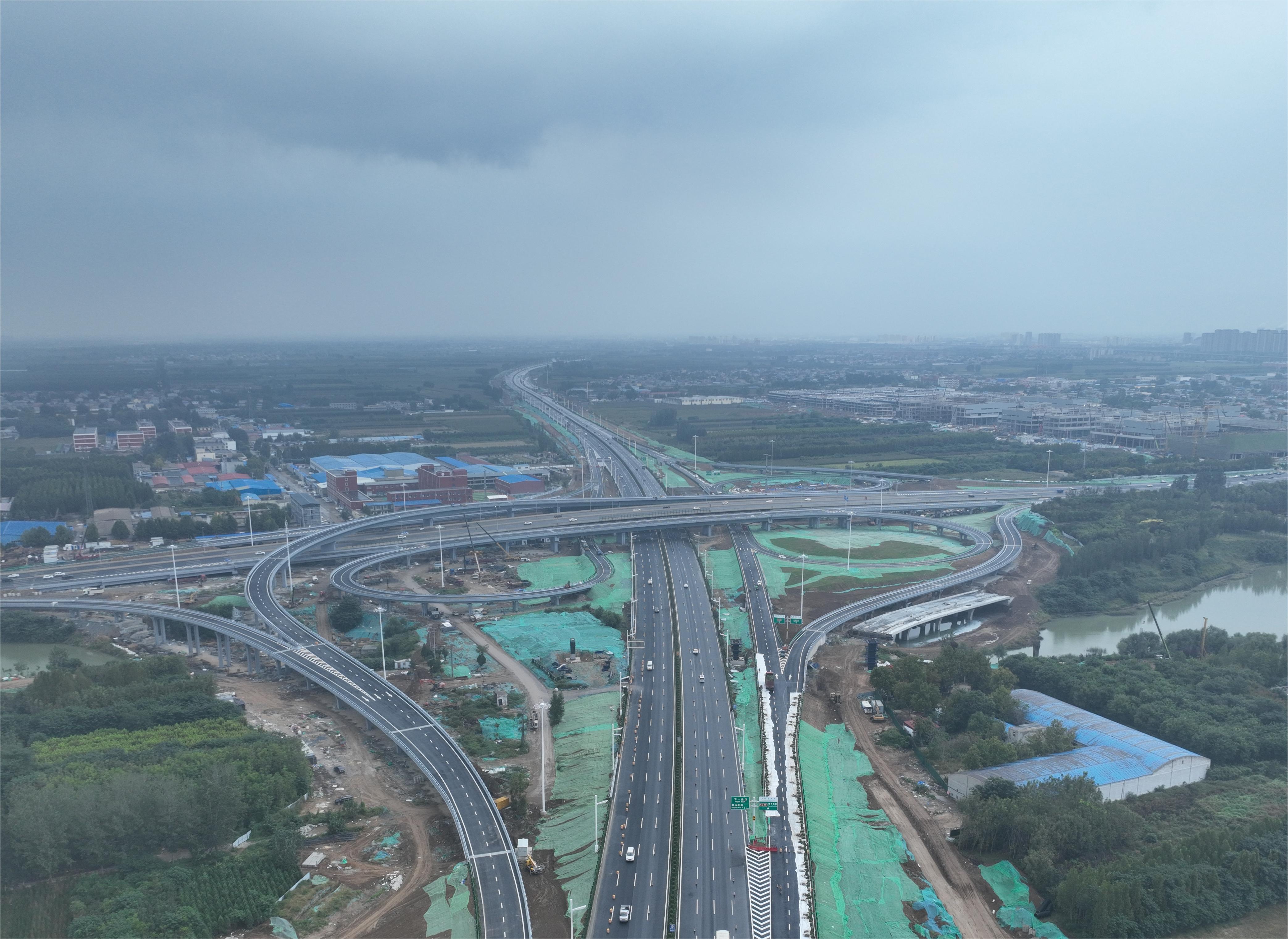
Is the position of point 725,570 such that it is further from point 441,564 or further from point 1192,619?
point 1192,619

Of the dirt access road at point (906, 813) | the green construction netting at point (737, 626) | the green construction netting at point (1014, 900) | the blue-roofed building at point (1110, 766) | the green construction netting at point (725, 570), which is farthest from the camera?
the green construction netting at point (725, 570)

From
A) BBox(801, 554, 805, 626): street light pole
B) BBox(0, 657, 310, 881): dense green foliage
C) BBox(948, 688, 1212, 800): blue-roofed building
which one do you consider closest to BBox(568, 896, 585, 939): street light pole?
BBox(0, 657, 310, 881): dense green foliage

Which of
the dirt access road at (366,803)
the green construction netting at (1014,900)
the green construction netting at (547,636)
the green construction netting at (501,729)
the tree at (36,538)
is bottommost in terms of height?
the green construction netting at (1014,900)

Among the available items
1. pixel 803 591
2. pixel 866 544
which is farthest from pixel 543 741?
pixel 866 544

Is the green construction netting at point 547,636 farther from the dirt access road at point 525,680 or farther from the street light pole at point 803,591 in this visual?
the street light pole at point 803,591

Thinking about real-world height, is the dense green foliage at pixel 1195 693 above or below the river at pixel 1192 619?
above

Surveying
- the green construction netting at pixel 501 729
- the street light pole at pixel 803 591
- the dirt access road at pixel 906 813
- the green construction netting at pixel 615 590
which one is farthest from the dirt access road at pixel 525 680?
the street light pole at pixel 803 591

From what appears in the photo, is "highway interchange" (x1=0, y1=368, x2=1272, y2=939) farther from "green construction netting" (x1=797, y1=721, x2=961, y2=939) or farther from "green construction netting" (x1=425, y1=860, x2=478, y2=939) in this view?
"green construction netting" (x1=797, y1=721, x2=961, y2=939)
